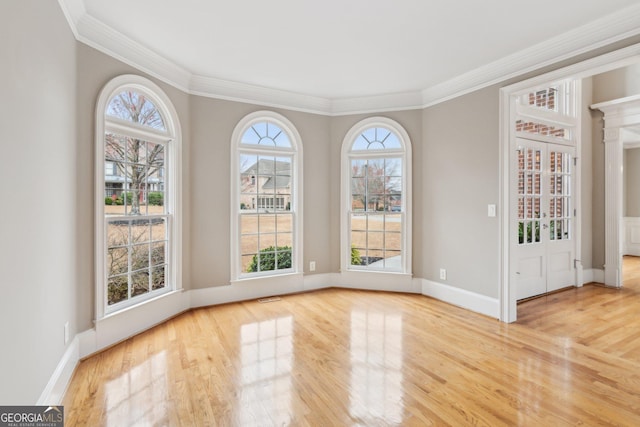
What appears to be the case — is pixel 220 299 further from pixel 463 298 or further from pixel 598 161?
pixel 598 161

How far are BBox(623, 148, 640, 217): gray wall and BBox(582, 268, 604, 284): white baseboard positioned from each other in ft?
13.7

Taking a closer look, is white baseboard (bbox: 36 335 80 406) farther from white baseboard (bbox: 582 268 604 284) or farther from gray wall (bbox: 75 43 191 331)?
white baseboard (bbox: 582 268 604 284)

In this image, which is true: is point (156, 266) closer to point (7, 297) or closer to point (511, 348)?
point (7, 297)

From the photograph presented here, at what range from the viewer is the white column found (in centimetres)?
498

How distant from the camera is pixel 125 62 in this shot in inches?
121

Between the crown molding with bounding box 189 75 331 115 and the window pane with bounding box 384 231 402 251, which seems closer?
the crown molding with bounding box 189 75 331 115

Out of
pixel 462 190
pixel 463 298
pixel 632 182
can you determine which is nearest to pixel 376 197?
pixel 462 190

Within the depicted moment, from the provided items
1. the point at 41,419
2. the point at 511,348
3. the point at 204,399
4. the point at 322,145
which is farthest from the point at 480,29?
the point at 41,419

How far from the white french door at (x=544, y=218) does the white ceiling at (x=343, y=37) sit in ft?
4.82

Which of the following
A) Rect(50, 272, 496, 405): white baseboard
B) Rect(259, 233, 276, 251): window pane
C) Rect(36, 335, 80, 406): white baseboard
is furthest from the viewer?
Rect(259, 233, 276, 251): window pane

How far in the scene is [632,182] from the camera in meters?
7.82

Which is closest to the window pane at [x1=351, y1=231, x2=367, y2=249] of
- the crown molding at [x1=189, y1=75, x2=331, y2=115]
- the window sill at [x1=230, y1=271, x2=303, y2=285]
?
the window sill at [x1=230, y1=271, x2=303, y2=285]

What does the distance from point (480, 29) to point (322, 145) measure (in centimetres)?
253

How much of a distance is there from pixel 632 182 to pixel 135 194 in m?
10.4
